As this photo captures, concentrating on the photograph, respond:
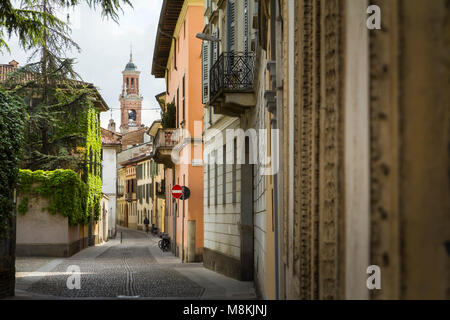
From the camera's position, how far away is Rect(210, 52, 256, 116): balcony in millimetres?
16172

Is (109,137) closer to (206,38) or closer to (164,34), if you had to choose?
(164,34)

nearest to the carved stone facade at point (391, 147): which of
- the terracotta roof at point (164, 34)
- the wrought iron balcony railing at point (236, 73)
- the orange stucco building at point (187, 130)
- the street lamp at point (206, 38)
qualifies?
the wrought iron balcony railing at point (236, 73)

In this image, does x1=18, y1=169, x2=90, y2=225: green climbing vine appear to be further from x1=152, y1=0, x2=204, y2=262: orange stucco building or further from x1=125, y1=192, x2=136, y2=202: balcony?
x1=125, y1=192, x2=136, y2=202: balcony

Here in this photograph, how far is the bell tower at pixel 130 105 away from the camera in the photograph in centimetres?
13862

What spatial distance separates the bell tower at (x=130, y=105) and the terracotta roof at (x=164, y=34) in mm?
97109

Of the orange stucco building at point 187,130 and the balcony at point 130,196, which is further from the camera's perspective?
the balcony at point 130,196

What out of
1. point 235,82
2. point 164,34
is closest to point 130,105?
point 164,34

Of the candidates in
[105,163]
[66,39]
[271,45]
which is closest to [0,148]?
[271,45]

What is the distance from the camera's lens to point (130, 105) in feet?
461

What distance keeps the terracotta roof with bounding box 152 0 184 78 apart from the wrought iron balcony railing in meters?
12.8

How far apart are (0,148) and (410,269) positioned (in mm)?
11298

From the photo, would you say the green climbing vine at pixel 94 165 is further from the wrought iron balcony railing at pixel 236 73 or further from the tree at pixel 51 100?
the wrought iron balcony railing at pixel 236 73

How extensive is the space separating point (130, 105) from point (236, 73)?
12575cm

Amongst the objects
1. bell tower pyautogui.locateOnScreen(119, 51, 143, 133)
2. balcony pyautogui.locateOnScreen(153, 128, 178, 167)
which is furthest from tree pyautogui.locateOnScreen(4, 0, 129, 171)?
bell tower pyautogui.locateOnScreen(119, 51, 143, 133)
